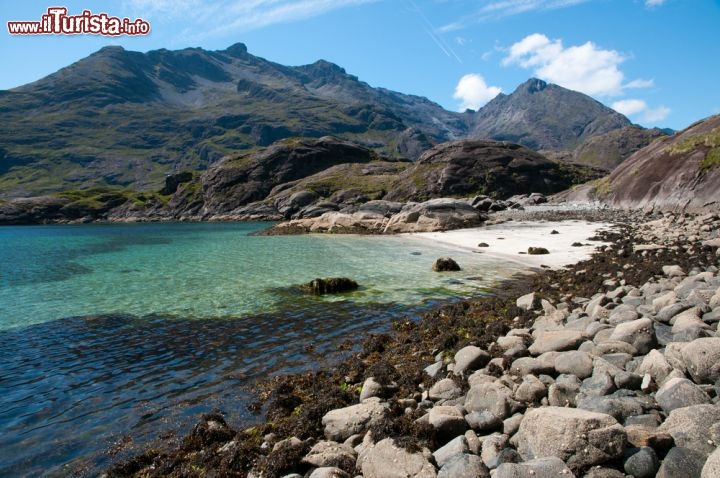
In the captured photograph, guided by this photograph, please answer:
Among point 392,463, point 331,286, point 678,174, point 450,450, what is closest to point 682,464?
point 450,450

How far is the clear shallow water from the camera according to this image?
10.7 m

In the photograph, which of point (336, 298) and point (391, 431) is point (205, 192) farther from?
point (391, 431)

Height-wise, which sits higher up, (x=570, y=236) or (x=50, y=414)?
(x=570, y=236)

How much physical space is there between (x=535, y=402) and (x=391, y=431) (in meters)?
2.92

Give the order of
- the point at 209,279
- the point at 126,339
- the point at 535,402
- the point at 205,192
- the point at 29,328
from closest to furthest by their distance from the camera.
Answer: the point at 535,402, the point at 126,339, the point at 29,328, the point at 209,279, the point at 205,192

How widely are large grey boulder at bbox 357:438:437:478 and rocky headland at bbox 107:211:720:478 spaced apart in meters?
0.02

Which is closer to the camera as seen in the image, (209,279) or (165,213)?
(209,279)

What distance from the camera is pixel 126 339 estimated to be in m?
17.8

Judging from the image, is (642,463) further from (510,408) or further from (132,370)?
(132,370)

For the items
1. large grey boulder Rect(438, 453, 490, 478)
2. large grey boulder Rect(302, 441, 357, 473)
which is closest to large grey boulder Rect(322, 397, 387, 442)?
large grey boulder Rect(302, 441, 357, 473)

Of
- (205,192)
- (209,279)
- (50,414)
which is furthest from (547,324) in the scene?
(205,192)

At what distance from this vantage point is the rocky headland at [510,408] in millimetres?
6070

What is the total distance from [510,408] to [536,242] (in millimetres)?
38298

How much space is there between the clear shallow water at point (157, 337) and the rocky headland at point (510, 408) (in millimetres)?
1772
